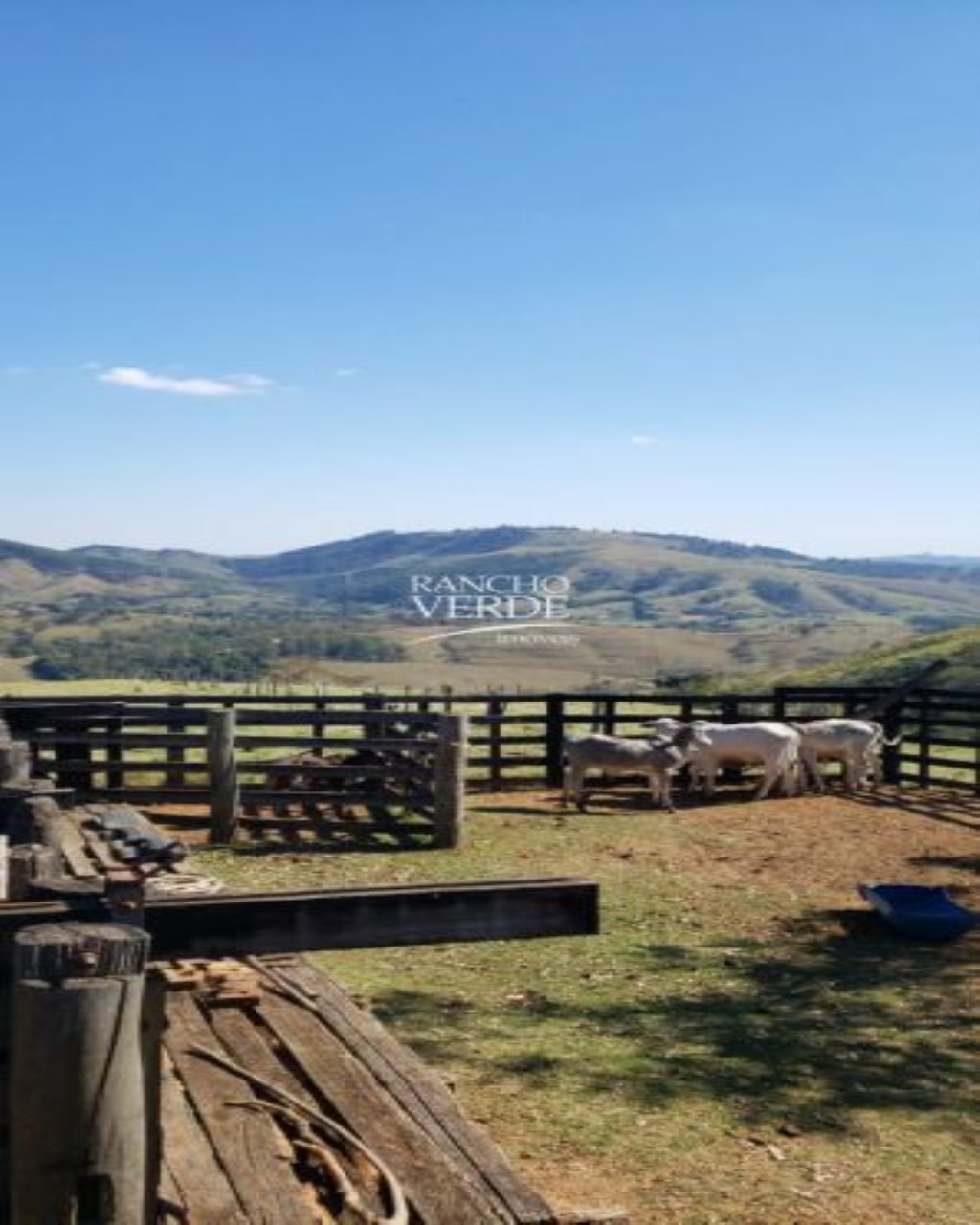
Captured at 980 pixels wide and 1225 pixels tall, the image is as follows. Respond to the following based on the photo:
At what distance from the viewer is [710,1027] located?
8844 millimetres

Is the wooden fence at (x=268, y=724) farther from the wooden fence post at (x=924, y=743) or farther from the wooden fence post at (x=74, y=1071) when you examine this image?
the wooden fence post at (x=74, y=1071)

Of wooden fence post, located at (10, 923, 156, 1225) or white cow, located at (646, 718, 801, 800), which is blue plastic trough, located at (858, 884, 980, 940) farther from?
wooden fence post, located at (10, 923, 156, 1225)

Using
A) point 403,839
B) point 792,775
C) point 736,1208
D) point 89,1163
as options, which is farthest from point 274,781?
point 89,1163

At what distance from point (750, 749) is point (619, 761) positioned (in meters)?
2.28

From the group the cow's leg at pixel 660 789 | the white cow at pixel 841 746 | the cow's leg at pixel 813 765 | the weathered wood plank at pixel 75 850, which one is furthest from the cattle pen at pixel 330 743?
the weathered wood plank at pixel 75 850

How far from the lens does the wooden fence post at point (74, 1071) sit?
3166 mm

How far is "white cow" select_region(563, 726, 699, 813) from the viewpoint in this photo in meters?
18.2

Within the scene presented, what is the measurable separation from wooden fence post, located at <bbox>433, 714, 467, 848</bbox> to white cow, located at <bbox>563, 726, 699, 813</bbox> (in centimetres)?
353

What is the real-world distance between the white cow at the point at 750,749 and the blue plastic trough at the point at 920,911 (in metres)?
7.19

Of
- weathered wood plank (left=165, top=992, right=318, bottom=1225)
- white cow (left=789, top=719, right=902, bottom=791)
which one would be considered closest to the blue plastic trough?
weathered wood plank (left=165, top=992, right=318, bottom=1225)

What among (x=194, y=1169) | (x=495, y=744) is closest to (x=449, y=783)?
(x=495, y=744)

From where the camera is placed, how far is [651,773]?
18.4 metres

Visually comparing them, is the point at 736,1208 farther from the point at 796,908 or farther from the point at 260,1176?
the point at 796,908

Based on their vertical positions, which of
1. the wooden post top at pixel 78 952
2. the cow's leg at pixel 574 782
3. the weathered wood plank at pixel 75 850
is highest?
the wooden post top at pixel 78 952
